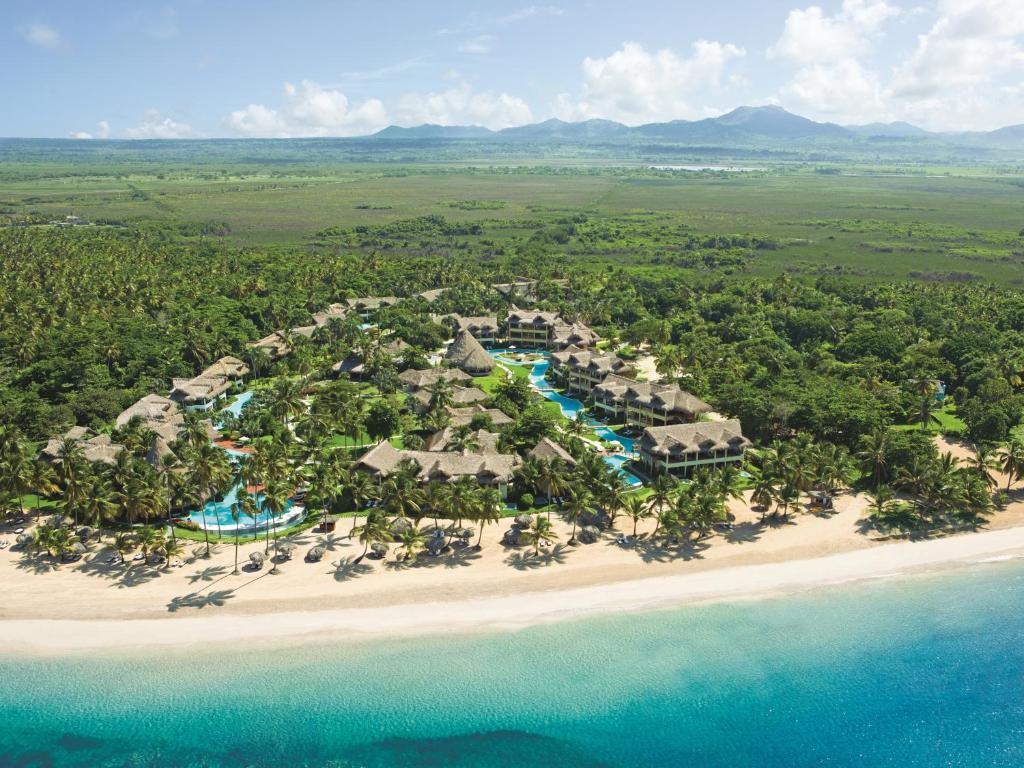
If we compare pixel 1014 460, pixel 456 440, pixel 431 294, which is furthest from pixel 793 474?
pixel 431 294

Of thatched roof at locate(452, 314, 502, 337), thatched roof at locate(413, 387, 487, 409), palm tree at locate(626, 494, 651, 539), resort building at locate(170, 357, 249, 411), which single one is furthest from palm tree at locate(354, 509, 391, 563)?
thatched roof at locate(452, 314, 502, 337)

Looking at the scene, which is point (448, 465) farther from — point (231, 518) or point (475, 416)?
point (231, 518)

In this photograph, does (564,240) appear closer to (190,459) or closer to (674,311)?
(674,311)

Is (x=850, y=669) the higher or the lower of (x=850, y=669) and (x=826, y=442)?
the lower

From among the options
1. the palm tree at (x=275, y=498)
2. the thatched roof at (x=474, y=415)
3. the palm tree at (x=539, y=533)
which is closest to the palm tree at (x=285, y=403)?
the thatched roof at (x=474, y=415)

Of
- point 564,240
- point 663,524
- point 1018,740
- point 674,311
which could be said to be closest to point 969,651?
point 1018,740

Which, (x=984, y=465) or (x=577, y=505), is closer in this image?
(x=577, y=505)

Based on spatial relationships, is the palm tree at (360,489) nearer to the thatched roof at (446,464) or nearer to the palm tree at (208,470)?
the thatched roof at (446,464)
